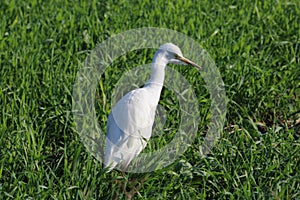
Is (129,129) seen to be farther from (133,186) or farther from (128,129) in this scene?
(133,186)

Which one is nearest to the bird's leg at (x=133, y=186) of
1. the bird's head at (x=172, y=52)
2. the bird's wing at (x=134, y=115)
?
the bird's wing at (x=134, y=115)

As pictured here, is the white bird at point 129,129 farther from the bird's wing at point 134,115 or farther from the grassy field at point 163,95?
the grassy field at point 163,95

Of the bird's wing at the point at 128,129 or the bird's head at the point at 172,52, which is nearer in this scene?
the bird's wing at the point at 128,129

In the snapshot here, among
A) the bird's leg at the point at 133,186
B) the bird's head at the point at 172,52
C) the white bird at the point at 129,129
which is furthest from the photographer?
the bird's head at the point at 172,52

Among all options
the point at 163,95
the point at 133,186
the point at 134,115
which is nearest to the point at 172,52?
the point at 134,115

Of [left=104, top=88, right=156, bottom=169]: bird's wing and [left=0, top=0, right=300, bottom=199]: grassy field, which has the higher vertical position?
[left=104, top=88, right=156, bottom=169]: bird's wing

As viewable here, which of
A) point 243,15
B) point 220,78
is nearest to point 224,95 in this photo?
point 220,78

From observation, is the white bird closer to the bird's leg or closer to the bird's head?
the bird's leg

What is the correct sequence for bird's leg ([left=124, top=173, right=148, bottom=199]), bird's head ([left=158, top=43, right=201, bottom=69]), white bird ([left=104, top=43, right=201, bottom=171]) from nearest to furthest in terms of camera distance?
bird's leg ([left=124, top=173, right=148, bottom=199])
white bird ([left=104, top=43, right=201, bottom=171])
bird's head ([left=158, top=43, right=201, bottom=69])

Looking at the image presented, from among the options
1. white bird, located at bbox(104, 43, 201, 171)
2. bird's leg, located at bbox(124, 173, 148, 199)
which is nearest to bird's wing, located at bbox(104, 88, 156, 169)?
white bird, located at bbox(104, 43, 201, 171)

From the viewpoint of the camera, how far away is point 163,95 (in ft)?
14.6

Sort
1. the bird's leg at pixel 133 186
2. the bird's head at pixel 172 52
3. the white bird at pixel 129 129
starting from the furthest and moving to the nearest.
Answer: the bird's head at pixel 172 52 < the white bird at pixel 129 129 < the bird's leg at pixel 133 186

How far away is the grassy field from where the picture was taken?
131 inches

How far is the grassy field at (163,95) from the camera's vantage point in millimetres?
3340
